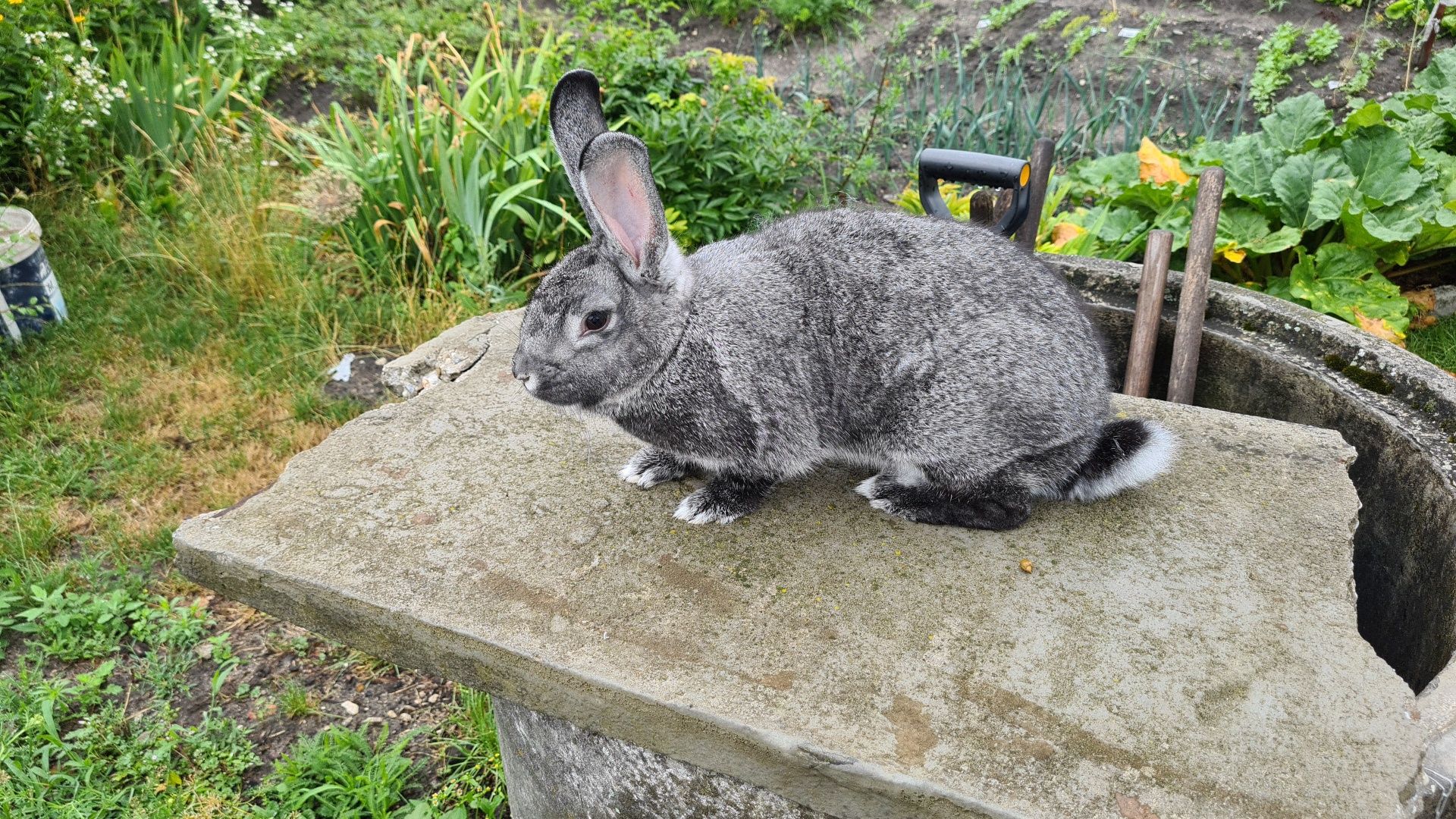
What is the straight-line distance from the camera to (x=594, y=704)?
201 centimetres

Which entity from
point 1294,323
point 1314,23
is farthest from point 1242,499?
point 1314,23

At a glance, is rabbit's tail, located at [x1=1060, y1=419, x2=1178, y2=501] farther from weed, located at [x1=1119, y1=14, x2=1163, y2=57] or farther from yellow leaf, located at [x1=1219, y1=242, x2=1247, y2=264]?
weed, located at [x1=1119, y1=14, x2=1163, y2=57]

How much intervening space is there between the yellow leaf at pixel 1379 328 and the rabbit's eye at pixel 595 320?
2.99 meters

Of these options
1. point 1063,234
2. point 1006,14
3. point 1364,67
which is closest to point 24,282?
point 1063,234

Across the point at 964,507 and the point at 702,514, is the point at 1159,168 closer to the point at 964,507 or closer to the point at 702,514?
the point at 964,507

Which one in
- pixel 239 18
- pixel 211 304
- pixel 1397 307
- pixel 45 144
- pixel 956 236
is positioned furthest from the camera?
pixel 239 18

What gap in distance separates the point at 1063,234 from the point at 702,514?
8.35ft

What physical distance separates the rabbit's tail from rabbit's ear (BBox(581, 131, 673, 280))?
1136 millimetres

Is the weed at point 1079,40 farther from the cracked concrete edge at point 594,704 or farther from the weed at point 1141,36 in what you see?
the cracked concrete edge at point 594,704

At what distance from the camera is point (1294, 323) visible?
3182 millimetres

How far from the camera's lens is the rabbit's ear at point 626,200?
6.77ft

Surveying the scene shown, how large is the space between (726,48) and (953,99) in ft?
8.34

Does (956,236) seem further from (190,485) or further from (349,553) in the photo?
(190,485)

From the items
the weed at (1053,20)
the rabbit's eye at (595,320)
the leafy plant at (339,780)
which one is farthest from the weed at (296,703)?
the weed at (1053,20)
